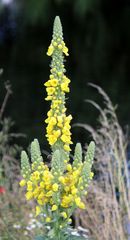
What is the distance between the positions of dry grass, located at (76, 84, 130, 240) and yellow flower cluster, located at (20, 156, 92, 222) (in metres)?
1.50

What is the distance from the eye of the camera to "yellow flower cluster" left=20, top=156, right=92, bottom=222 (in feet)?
9.12

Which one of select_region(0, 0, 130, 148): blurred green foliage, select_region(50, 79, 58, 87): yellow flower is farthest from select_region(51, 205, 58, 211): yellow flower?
select_region(0, 0, 130, 148): blurred green foliage

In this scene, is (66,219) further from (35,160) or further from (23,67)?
(23,67)

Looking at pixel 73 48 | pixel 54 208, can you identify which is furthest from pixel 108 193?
pixel 73 48

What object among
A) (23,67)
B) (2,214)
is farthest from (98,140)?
(23,67)

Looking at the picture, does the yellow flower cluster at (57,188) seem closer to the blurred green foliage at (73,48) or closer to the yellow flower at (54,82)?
the yellow flower at (54,82)

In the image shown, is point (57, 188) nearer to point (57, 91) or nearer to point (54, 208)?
point (54, 208)

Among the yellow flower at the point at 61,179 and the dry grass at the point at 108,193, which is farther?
the dry grass at the point at 108,193

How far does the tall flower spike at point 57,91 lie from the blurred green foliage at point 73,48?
8.99 metres

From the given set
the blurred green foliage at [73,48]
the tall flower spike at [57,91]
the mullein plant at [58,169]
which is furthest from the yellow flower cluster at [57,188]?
the blurred green foliage at [73,48]

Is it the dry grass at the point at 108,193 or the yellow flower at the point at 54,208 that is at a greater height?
the dry grass at the point at 108,193

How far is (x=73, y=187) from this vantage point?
279 cm

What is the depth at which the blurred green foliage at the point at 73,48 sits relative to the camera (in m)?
13.3

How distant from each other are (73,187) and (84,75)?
500 inches
